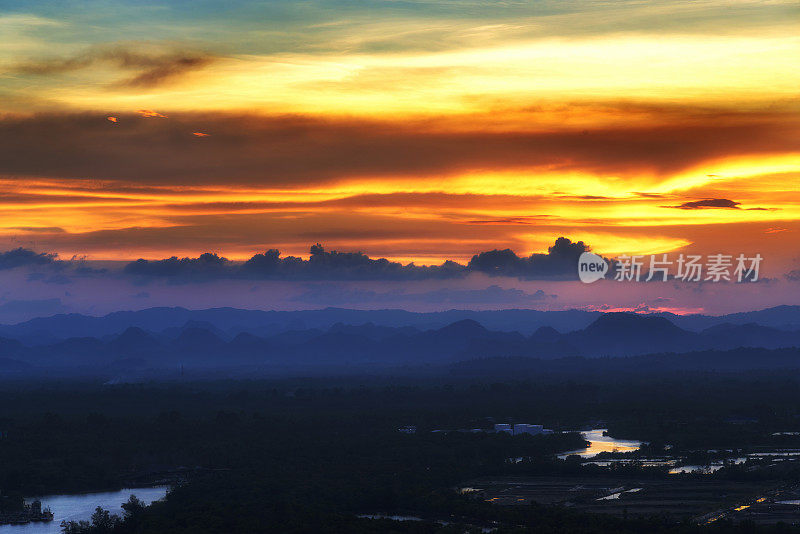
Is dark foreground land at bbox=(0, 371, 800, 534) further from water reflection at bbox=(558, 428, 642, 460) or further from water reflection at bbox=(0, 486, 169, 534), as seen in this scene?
water reflection at bbox=(0, 486, 169, 534)

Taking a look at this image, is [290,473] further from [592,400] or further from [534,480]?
[592,400]

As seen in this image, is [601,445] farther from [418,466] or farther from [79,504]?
[79,504]

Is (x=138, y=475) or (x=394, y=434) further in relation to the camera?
(x=394, y=434)

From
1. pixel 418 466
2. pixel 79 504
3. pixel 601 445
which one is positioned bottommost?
pixel 601 445

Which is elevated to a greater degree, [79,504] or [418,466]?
[79,504]

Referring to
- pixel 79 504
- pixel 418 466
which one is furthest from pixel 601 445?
pixel 79 504

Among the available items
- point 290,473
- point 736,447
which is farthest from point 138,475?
point 736,447

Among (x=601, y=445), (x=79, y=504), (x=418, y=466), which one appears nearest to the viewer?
(x=79, y=504)

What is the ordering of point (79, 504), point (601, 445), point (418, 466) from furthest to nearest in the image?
1. point (601, 445)
2. point (418, 466)
3. point (79, 504)
